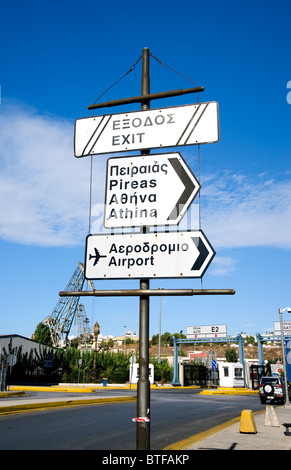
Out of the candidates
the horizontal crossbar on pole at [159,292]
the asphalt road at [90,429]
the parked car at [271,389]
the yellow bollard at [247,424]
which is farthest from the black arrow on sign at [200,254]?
the parked car at [271,389]

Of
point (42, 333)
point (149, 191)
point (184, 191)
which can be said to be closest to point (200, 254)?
point (184, 191)

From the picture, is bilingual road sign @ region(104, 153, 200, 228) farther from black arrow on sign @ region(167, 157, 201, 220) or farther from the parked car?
the parked car

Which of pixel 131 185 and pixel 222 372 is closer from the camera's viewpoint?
pixel 131 185

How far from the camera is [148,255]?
3.96 metres

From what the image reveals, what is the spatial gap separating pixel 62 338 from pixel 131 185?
80.5 metres

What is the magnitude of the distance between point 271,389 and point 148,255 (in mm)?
23836

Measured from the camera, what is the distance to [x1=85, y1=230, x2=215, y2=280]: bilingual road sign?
384 centimetres

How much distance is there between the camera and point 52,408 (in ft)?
57.5

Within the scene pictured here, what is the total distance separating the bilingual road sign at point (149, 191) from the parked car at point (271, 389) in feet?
77.6

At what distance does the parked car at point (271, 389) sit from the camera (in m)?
24.9
